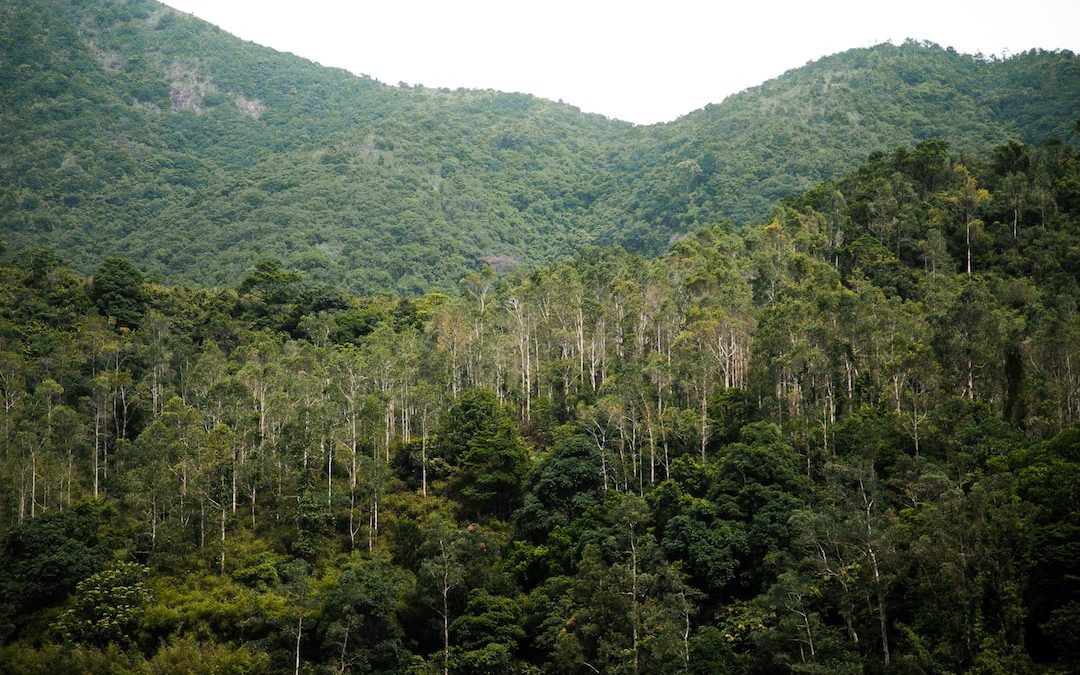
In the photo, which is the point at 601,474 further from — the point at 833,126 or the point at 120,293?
the point at 833,126

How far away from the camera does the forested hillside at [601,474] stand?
3538 cm

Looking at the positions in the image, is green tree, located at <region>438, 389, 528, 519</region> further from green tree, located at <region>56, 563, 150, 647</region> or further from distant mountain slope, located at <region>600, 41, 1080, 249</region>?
distant mountain slope, located at <region>600, 41, 1080, 249</region>

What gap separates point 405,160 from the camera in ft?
506

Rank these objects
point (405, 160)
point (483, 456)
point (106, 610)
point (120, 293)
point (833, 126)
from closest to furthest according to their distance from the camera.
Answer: point (106, 610) < point (483, 456) < point (120, 293) < point (833, 126) < point (405, 160)

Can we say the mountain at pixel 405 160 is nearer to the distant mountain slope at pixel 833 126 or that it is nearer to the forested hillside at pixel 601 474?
the distant mountain slope at pixel 833 126

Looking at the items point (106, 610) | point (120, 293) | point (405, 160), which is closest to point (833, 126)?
point (405, 160)

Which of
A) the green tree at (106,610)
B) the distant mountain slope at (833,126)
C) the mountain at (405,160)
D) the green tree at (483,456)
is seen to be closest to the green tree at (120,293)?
the green tree at (483,456)

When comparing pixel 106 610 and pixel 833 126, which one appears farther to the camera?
pixel 833 126

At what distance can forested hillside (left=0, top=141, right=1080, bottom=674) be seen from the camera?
35.4 meters

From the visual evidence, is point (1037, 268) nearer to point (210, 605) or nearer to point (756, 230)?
point (756, 230)

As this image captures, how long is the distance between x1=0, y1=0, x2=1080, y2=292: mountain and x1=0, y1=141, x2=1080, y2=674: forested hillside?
5014cm

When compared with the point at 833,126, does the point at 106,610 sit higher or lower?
lower

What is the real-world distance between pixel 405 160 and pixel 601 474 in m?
113

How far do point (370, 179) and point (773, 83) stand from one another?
74.8 m
